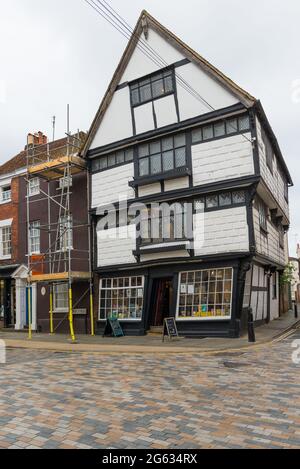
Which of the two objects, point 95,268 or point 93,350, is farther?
point 95,268

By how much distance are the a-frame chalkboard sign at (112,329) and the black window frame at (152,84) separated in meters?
10.1

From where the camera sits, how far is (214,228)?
56.2 ft

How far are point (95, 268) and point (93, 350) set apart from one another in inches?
261

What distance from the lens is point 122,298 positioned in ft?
65.7

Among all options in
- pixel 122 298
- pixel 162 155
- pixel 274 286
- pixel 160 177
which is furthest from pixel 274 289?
pixel 162 155

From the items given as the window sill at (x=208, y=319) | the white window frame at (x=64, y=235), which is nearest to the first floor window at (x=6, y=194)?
the white window frame at (x=64, y=235)

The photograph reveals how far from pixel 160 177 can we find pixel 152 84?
4512 millimetres

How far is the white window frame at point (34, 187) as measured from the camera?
2415cm

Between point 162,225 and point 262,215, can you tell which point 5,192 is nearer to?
point 162,225

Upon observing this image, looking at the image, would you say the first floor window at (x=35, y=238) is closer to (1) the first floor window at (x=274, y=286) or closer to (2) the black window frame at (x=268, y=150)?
(2) the black window frame at (x=268, y=150)

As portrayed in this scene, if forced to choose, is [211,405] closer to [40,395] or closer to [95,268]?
[40,395]

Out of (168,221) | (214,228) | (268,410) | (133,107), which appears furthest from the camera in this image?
(133,107)

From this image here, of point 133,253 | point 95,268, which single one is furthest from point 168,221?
point 95,268

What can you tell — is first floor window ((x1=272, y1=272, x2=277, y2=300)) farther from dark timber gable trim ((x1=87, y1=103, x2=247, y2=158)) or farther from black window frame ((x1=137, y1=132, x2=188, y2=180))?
dark timber gable trim ((x1=87, y1=103, x2=247, y2=158))
